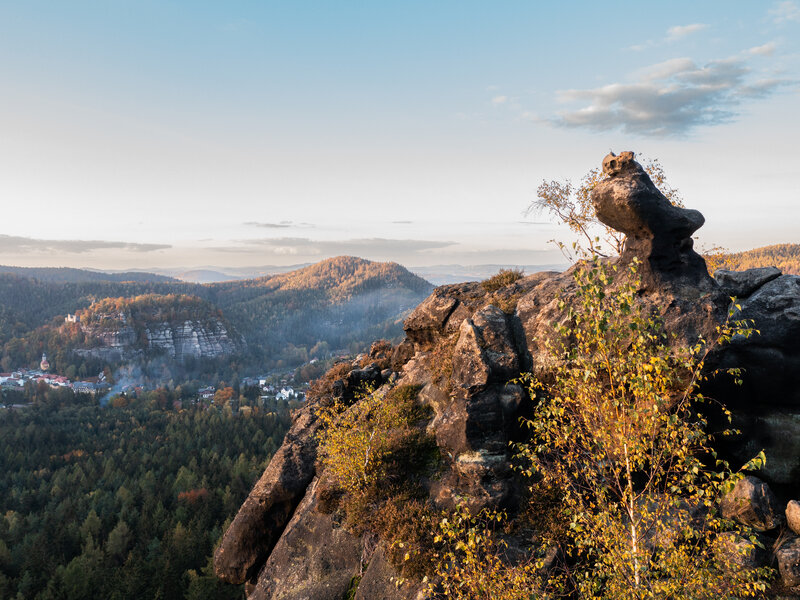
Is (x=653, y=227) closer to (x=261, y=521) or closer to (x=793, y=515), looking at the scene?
(x=793, y=515)

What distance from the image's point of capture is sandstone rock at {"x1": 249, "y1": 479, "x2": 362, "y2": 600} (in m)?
18.5

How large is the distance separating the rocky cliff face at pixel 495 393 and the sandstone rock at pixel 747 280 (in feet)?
0.26

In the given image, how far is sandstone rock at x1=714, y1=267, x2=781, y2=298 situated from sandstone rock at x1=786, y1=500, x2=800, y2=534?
9211 millimetres

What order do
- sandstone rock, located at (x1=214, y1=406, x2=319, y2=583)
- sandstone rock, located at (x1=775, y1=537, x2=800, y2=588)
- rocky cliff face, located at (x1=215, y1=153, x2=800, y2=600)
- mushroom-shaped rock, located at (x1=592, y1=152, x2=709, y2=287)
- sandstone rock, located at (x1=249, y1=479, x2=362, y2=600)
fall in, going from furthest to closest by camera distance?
sandstone rock, located at (x1=214, y1=406, x2=319, y2=583), sandstone rock, located at (x1=249, y1=479, x2=362, y2=600), mushroom-shaped rock, located at (x1=592, y1=152, x2=709, y2=287), rocky cliff face, located at (x1=215, y1=153, x2=800, y2=600), sandstone rock, located at (x1=775, y1=537, x2=800, y2=588)

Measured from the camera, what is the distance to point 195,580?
5338cm

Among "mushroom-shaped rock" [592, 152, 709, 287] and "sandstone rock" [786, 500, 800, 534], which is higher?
"mushroom-shaped rock" [592, 152, 709, 287]

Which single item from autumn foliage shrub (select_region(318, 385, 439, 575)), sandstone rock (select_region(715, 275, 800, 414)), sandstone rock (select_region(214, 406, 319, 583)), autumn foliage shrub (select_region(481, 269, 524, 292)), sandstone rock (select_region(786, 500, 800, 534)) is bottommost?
sandstone rock (select_region(214, 406, 319, 583))

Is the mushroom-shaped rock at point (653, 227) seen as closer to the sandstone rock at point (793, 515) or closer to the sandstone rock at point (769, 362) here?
the sandstone rock at point (769, 362)

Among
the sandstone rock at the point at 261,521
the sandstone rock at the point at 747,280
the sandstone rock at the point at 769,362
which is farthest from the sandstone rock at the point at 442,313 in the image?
the sandstone rock at the point at 769,362

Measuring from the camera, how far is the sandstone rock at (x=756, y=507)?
15.1 meters

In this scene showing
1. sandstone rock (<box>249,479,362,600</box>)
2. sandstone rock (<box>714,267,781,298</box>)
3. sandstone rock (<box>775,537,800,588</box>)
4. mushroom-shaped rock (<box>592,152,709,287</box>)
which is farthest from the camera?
sandstone rock (<box>714,267,781,298</box>)

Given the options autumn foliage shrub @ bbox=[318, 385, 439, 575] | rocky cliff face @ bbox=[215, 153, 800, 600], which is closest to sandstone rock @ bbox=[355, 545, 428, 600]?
rocky cliff face @ bbox=[215, 153, 800, 600]

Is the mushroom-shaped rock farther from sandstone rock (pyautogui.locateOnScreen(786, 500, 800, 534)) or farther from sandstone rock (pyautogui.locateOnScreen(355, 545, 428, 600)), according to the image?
sandstone rock (pyautogui.locateOnScreen(355, 545, 428, 600))

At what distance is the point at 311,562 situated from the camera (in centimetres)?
1953
